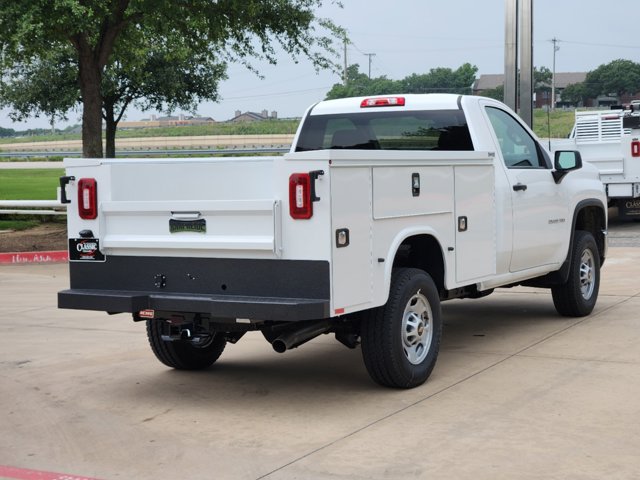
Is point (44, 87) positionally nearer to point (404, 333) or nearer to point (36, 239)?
point (36, 239)

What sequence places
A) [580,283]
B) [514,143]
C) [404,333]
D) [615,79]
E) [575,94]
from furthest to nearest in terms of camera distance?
[575,94] → [615,79] → [580,283] → [514,143] → [404,333]

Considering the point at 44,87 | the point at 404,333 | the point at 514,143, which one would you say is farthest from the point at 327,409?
the point at 44,87

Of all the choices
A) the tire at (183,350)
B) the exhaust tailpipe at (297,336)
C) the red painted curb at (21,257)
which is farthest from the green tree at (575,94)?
the exhaust tailpipe at (297,336)

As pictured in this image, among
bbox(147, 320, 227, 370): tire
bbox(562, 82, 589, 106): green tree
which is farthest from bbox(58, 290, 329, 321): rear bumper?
bbox(562, 82, 589, 106): green tree

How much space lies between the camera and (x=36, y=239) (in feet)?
61.0

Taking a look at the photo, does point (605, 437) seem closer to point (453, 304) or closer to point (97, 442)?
point (97, 442)

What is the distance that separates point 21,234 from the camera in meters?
19.4

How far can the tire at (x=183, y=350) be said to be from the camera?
26.2 ft

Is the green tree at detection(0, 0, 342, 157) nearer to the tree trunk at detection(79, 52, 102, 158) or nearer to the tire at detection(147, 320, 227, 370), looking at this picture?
the tree trunk at detection(79, 52, 102, 158)

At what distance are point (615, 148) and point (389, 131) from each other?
12979mm

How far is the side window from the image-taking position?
9117 mm

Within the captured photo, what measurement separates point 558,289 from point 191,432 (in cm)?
497

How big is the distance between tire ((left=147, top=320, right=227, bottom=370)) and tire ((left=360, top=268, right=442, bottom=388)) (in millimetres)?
1457

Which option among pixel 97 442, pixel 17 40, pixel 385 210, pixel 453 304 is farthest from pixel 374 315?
pixel 17 40
